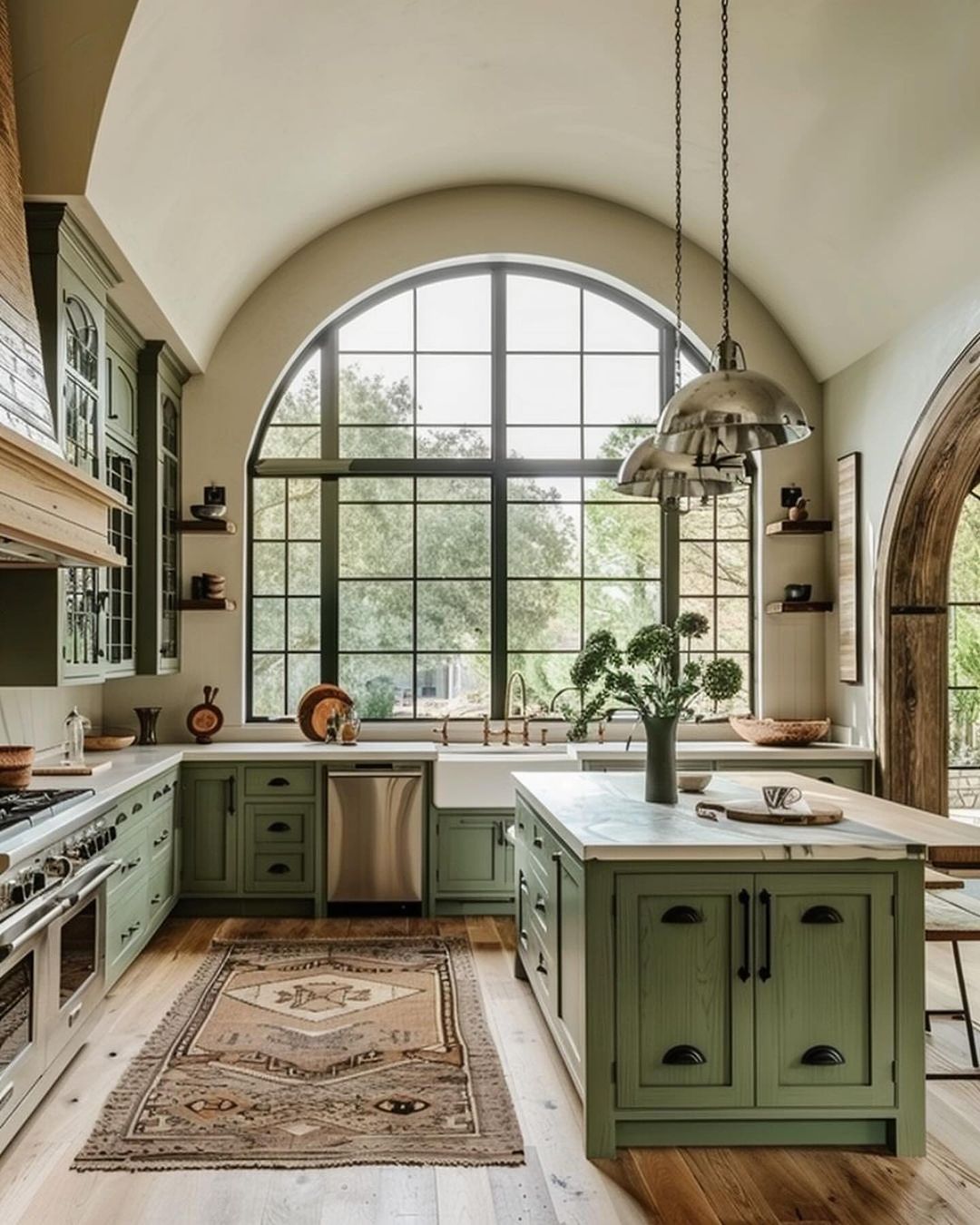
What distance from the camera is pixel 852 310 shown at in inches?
211

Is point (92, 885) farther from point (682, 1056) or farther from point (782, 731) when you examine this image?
point (782, 731)

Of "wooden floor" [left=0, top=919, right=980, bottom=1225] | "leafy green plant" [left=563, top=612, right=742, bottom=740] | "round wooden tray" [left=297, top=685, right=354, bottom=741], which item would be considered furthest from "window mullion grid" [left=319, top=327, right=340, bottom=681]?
"wooden floor" [left=0, top=919, right=980, bottom=1225]

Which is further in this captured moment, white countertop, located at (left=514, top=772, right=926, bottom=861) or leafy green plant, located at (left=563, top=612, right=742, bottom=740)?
leafy green plant, located at (left=563, top=612, right=742, bottom=740)

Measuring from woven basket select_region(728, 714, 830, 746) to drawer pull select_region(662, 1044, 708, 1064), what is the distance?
10.0 feet

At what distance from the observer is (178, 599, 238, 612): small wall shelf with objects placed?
5.80 meters

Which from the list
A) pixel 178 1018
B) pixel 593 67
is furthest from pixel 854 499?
pixel 178 1018

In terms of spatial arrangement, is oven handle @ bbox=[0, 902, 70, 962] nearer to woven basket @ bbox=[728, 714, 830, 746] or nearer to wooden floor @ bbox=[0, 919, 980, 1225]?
wooden floor @ bbox=[0, 919, 980, 1225]

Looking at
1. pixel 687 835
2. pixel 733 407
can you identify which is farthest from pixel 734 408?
pixel 687 835

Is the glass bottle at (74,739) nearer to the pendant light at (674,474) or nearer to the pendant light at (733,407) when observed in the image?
the pendant light at (674,474)

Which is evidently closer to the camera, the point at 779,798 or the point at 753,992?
the point at 753,992

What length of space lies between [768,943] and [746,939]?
6cm

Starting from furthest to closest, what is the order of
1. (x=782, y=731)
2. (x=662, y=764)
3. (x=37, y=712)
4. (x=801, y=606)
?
(x=801, y=606)
(x=782, y=731)
(x=37, y=712)
(x=662, y=764)

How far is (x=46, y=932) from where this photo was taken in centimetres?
304

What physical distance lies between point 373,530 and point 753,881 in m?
3.83
